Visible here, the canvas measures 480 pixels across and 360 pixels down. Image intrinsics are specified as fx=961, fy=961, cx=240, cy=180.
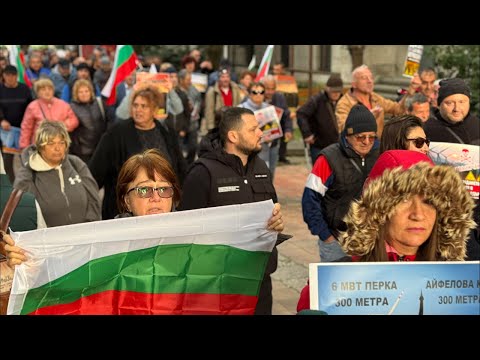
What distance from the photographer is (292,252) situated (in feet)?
32.9

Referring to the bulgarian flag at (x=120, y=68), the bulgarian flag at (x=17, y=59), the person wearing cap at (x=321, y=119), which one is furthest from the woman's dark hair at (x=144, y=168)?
the bulgarian flag at (x=17, y=59)

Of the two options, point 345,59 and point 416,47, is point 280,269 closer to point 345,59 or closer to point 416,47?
point 416,47

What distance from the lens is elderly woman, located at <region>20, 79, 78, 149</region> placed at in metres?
11.6

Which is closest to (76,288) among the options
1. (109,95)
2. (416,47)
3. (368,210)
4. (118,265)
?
(118,265)

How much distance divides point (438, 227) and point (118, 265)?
4.27 ft

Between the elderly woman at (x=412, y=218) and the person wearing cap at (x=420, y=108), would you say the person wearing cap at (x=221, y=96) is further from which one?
the elderly woman at (x=412, y=218)

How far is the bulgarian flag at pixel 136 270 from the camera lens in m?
3.82

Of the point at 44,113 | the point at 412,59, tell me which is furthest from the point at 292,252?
the point at 412,59

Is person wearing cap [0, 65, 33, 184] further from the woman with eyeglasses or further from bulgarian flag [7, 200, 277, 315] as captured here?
bulgarian flag [7, 200, 277, 315]

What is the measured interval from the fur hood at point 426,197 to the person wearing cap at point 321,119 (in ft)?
25.6

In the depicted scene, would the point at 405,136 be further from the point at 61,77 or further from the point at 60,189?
the point at 61,77

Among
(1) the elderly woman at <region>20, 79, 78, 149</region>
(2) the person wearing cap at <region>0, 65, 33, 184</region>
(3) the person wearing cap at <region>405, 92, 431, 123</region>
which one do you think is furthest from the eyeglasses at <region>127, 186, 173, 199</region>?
(2) the person wearing cap at <region>0, 65, 33, 184</region>
